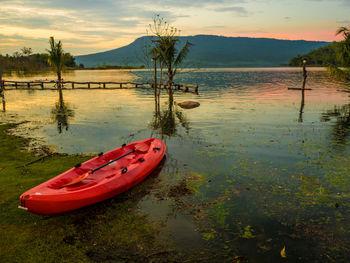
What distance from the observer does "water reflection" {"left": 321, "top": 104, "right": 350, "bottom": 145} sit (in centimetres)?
1526

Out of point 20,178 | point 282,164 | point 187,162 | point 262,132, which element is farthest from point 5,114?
point 282,164

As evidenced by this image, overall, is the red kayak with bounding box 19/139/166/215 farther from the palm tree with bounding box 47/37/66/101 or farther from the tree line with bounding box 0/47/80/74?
the tree line with bounding box 0/47/80/74

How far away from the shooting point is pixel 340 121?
65.1 ft

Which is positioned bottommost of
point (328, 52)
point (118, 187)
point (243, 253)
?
point (243, 253)

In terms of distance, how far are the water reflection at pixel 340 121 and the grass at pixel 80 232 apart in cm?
1233

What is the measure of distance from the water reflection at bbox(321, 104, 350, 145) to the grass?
40.5 ft

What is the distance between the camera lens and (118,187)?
8.34m

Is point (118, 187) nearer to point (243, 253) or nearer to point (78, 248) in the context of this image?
point (78, 248)

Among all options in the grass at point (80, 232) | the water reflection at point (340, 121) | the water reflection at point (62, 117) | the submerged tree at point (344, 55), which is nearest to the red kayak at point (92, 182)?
the grass at point (80, 232)

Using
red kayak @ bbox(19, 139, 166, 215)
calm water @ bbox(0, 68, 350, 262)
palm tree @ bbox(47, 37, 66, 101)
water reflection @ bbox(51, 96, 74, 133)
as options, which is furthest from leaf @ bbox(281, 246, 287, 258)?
palm tree @ bbox(47, 37, 66, 101)

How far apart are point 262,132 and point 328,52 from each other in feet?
657

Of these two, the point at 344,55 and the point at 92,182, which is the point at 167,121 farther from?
the point at 344,55

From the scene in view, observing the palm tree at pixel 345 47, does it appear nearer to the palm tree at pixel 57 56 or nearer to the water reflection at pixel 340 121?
the water reflection at pixel 340 121

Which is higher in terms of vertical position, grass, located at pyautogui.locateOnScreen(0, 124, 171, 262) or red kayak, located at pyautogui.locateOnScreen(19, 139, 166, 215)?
red kayak, located at pyautogui.locateOnScreen(19, 139, 166, 215)
